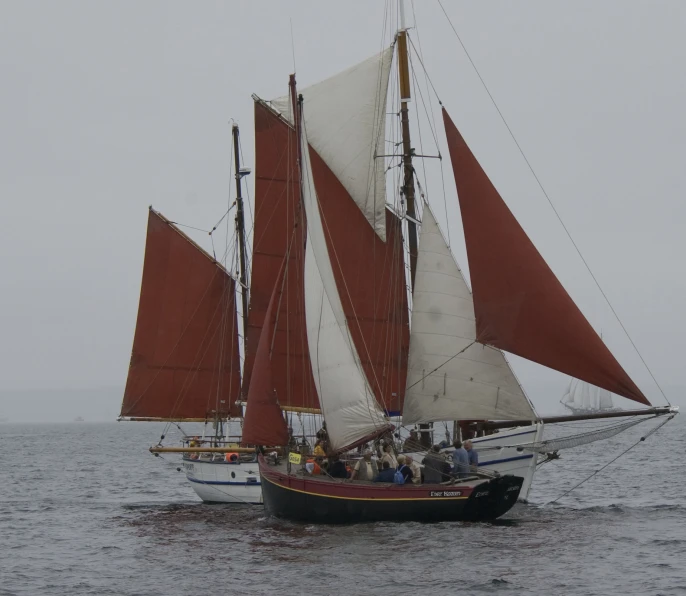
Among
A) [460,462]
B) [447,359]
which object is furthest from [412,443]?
[460,462]

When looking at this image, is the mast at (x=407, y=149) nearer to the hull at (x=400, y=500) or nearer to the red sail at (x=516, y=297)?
the red sail at (x=516, y=297)

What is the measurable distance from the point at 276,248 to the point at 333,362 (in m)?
12.4

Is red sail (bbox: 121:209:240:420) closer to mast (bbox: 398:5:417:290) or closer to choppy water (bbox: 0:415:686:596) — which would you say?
choppy water (bbox: 0:415:686:596)

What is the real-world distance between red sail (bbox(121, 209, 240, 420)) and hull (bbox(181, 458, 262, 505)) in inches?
156

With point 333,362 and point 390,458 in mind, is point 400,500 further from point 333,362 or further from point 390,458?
point 333,362

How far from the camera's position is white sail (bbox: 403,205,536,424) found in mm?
37750

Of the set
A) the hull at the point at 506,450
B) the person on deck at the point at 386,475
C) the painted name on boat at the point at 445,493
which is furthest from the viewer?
the hull at the point at 506,450

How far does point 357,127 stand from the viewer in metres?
42.6

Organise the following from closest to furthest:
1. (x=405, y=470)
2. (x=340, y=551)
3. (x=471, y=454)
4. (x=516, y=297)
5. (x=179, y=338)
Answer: (x=340, y=551)
(x=405, y=470)
(x=471, y=454)
(x=516, y=297)
(x=179, y=338)

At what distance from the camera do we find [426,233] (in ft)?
128

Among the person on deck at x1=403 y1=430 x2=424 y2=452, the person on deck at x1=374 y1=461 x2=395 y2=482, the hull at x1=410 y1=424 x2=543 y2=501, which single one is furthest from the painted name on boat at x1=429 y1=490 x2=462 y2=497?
the person on deck at x1=403 y1=430 x2=424 y2=452

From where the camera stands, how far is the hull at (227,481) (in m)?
43.7

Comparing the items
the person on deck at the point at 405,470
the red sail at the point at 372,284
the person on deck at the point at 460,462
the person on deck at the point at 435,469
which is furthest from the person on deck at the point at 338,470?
the red sail at the point at 372,284

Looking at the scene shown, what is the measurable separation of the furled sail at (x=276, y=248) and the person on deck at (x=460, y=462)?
10838mm
